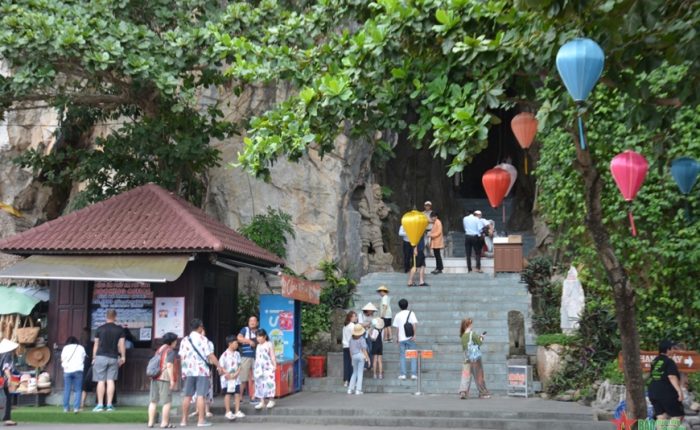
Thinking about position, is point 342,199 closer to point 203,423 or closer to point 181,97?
point 181,97

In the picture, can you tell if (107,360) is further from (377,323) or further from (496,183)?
(496,183)

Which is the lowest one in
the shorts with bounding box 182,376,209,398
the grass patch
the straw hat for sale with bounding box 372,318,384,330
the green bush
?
the grass patch

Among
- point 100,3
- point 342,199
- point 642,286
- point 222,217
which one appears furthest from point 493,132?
point 100,3

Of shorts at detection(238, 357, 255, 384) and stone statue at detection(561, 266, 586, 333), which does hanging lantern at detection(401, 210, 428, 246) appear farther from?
stone statue at detection(561, 266, 586, 333)

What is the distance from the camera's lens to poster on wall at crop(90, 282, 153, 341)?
15359 mm

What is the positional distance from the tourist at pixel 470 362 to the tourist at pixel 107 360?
5953 millimetres

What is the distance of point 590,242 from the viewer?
740 inches

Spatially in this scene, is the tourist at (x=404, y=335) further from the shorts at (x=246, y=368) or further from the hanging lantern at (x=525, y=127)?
the hanging lantern at (x=525, y=127)

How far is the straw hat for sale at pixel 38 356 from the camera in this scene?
15266 mm

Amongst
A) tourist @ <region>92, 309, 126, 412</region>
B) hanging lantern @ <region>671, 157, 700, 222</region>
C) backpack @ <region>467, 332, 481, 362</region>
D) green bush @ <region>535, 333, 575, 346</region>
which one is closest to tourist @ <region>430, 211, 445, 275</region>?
green bush @ <region>535, 333, 575, 346</region>

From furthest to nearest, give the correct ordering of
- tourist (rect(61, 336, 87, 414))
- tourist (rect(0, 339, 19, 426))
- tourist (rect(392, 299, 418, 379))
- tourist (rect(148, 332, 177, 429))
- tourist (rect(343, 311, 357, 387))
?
tourist (rect(392, 299, 418, 379)) < tourist (rect(343, 311, 357, 387)) < tourist (rect(61, 336, 87, 414)) < tourist (rect(0, 339, 19, 426)) < tourist (rect(148, 332, 177, 429))

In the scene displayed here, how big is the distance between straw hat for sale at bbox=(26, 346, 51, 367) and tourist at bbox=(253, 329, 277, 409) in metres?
3.95

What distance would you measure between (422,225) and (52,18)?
317 inches

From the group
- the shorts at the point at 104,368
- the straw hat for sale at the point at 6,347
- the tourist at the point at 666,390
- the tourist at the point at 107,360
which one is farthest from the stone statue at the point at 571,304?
the straw hat for sale at the point at 6,347
